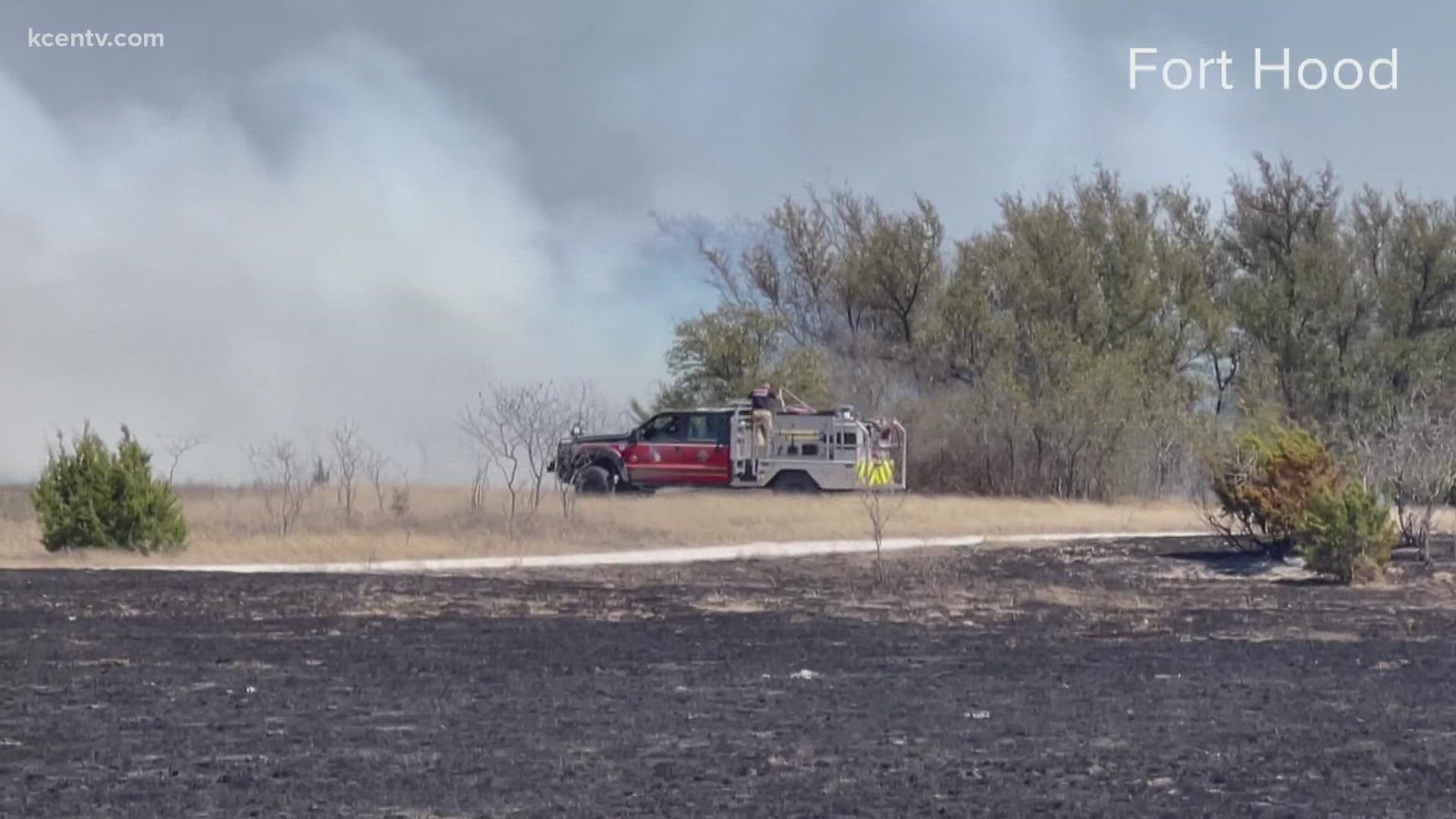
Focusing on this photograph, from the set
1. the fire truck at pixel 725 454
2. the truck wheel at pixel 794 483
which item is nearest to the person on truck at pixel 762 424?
the fire truck at pixel 725 454

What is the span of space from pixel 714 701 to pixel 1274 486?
17249 mm

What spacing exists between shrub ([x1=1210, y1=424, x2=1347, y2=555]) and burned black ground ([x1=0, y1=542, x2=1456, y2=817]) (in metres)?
4.32

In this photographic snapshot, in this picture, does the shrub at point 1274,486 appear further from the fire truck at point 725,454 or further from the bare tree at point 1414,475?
the fire truck at point 725,454

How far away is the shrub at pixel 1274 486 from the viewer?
28078 mm

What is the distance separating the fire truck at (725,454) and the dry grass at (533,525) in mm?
592

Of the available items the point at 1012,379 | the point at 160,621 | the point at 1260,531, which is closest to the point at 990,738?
the point at 160,621

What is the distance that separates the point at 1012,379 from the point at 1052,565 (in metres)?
26.3

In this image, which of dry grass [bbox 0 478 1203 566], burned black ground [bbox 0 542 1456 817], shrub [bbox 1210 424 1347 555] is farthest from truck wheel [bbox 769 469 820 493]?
burned black ground [bbox 0 542 1456 817]

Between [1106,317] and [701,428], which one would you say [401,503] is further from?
[1106,317]

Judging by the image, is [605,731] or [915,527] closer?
[605,731]

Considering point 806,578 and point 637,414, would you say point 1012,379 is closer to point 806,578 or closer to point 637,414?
point 637,414

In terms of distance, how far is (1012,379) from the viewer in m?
53.5

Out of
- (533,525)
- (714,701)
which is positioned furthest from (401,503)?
(714,701)

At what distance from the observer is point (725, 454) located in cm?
3869
